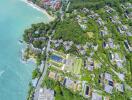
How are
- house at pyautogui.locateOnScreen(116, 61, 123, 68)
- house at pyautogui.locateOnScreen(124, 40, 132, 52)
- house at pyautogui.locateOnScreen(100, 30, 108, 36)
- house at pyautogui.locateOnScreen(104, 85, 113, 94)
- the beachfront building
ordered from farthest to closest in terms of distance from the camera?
the beachfront building < house at pyautogui.locateOnScreen(100, 30, 108, 36) < house at pyautogui.locateOnScreen(124, 40, 132, 52) < house at pyautogui.locateOnScreen(116, 61, 123, 68) < house at pyautogui.locateOnScreen(104, 85, 113, 94)

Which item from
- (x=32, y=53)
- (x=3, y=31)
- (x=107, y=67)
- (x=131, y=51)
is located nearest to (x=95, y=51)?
(x=107, y=67)

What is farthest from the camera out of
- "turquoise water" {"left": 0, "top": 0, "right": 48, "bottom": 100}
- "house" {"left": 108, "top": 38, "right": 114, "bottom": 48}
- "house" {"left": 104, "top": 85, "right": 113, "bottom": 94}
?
"house" {"left": 108, "top": 38, "right": 114, "bottom": 48}

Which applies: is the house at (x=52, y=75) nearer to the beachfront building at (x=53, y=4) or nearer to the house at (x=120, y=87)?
the house at (x=120, y=87)

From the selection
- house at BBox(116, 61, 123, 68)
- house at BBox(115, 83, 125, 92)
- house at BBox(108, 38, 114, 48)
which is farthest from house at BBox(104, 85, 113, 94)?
house at BBox(108, 38, 114, 48)

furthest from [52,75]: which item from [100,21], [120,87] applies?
[100,21]

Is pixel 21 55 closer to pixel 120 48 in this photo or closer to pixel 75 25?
pixel 75 25

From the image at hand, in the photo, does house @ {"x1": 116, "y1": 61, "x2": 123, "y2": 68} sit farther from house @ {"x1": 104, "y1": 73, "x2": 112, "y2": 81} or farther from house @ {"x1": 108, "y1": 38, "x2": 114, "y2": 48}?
house @ {"x1": 108, "y1": 38, "x2": 114, "y2": 48}

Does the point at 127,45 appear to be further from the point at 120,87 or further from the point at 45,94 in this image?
the point at 45,94
